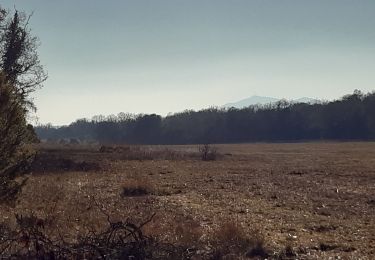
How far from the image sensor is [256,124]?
12812 cm

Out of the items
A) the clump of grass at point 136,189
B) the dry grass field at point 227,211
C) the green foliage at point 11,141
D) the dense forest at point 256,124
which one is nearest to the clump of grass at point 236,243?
the dry grass field at point 227,211

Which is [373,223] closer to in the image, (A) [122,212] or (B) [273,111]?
(A) [122,212]

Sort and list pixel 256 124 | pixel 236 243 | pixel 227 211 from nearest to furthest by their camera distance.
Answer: pixel 236 243 → pixel 227 211 → pixel 256 124

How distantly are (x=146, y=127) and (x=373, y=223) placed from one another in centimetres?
12171

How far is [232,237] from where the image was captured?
29.2 ft

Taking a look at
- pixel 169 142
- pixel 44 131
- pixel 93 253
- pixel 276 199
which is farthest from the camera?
pixel 44 131

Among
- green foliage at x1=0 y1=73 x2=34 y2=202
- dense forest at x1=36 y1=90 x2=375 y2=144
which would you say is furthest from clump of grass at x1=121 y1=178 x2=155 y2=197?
dense forest at x1=36 y1=90 x2=375 y2=144

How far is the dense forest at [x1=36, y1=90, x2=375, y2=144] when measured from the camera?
Result: 109 m

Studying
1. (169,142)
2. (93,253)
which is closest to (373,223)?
(93,253)

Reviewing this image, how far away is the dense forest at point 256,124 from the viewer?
109375 millimetres

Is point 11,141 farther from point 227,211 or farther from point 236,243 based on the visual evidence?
point 227,211

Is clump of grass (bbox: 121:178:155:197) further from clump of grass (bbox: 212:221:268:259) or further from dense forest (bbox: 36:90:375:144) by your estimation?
dense forest (bbox: 36:90:375:144)

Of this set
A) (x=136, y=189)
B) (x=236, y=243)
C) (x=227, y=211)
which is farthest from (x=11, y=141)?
(x=136, y=189)

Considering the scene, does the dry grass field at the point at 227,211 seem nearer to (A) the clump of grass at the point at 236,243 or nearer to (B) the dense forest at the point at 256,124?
(A) the clump of grass at the point at 236,243
